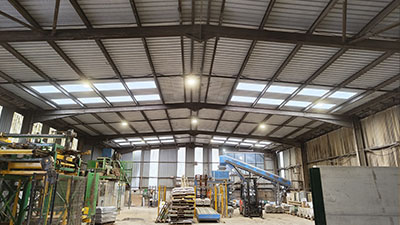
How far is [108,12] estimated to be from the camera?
9281mm

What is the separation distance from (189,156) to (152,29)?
26.8 metres

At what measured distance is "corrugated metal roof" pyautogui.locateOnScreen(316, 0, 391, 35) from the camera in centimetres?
855

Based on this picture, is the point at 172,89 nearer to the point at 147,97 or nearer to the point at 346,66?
the point at 147,97

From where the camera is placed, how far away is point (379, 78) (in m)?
12.9

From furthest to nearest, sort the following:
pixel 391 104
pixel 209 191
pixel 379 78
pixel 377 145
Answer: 1. pixel 209 191
2. pixel 377 145
3. pixel 391 104
4. pixel 379 78

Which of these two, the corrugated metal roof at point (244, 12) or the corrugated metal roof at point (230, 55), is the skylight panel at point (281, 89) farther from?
the corrugated metal roof at point (244, 12)

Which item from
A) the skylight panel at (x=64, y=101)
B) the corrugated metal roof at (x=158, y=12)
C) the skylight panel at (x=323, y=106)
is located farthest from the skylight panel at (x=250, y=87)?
the skylight panel at (x=64, y=101)

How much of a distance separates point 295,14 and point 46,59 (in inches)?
451

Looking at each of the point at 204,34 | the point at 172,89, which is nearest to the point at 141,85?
the point at 172,89

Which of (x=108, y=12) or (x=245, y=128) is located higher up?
(x=108, y=12)

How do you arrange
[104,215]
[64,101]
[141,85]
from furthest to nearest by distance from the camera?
[64,101]
[141,85]
[104,215]

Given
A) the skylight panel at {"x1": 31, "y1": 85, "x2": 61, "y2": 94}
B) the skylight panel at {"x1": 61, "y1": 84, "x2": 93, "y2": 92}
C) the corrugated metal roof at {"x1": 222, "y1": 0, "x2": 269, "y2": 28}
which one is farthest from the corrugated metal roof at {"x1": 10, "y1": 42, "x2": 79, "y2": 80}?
the corrugated metal roof at {"x1": 222, "y1": 0, "x2": 269, "y2": 28}

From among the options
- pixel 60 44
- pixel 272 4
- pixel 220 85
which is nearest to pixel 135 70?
pixel 60 44

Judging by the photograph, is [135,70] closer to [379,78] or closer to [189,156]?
[379,78]
